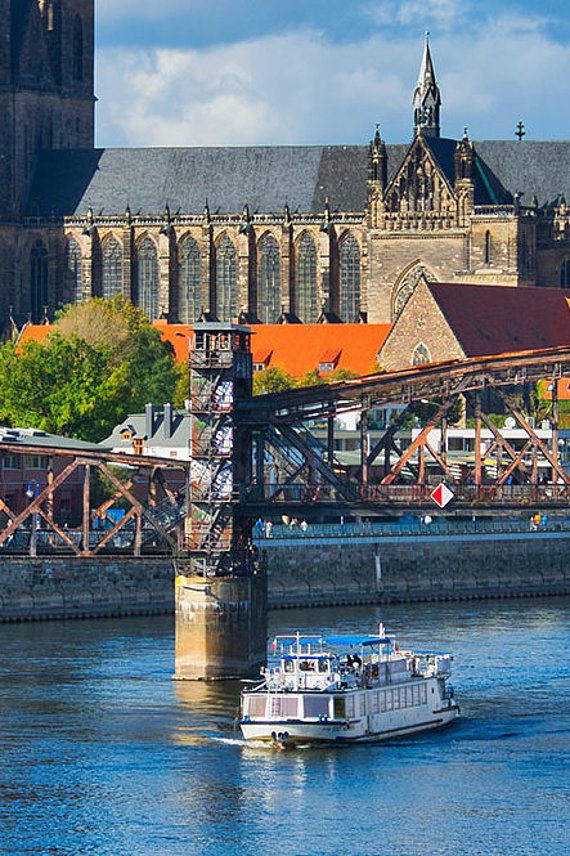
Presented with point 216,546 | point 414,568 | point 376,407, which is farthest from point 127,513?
point 414,568

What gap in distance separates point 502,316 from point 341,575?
69.3 meters

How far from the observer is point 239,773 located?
3014 inches

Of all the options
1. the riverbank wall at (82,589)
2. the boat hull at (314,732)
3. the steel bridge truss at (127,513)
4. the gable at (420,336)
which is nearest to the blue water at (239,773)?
the boat hull at (314,732)

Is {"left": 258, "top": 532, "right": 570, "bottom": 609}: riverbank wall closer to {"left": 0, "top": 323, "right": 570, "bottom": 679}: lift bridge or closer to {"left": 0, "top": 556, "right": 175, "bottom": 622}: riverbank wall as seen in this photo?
{"left": 0, "top": 556, "right": 175, "bottom": 622}: riverbank wall

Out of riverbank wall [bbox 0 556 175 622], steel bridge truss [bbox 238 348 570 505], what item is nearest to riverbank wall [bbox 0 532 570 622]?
riverbank wall [bbox 0 556 175 622]

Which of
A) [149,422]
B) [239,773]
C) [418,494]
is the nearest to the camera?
[239,773]

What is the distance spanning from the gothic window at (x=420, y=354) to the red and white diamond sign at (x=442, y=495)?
291 feet

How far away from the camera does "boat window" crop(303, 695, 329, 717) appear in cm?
8112

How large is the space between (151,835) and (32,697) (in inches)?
689

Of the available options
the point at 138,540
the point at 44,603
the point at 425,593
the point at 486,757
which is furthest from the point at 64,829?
the point at 425,593

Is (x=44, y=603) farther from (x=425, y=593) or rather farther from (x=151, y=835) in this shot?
(x=151, y=835)

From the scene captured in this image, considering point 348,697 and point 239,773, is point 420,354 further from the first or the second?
point 239,773

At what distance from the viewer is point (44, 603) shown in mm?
108562

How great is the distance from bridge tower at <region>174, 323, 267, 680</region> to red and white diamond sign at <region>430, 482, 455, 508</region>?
643cm
